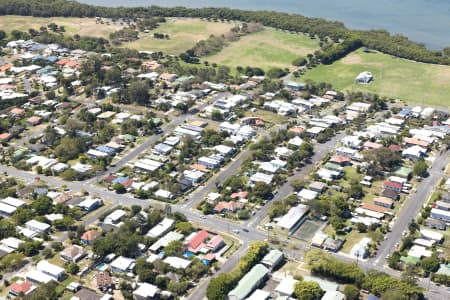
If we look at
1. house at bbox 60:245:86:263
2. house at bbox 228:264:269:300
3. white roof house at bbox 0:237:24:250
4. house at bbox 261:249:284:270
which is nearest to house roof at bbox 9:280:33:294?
house at bbox 60:245:86:263

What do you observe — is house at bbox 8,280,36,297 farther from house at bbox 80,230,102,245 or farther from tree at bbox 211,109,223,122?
tree at bbox 211,109,223,122

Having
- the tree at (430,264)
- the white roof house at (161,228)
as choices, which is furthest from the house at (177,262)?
the tree at (430,264)

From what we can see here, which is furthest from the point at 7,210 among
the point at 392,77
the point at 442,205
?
the point at 392,77

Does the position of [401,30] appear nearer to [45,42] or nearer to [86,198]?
[45,42]

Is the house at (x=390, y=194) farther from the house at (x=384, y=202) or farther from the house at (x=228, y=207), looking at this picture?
the house at (x=228, y=207)

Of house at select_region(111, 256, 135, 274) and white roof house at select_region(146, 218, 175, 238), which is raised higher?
white roof house at select_region(146, 218, 175, 238)

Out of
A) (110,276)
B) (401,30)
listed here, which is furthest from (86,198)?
(401,30)
